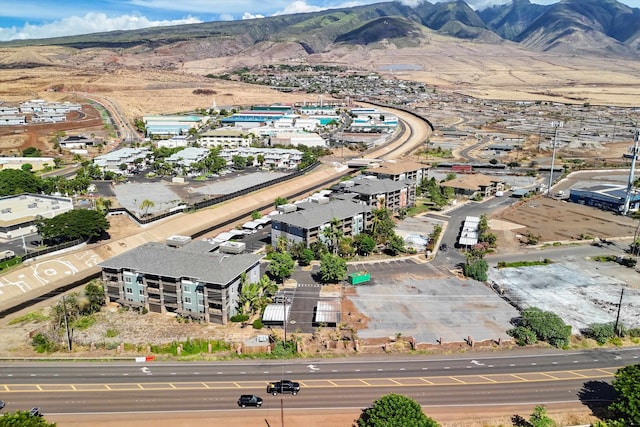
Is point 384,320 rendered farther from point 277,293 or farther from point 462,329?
point 277,293

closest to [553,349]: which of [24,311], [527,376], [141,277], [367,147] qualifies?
[527,376]

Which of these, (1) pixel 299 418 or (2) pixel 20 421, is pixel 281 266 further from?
(2) pixel 20 421

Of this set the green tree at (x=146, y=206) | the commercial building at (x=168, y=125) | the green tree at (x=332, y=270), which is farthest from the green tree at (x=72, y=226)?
the commercial building at (x=168, y=125)

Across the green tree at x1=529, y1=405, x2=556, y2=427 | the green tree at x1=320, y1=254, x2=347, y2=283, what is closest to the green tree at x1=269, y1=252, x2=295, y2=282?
the green tree at x1=320, y1=254, x2=347, y2=283

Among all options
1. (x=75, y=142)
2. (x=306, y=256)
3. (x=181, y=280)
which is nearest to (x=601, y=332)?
(x=306, y=256)

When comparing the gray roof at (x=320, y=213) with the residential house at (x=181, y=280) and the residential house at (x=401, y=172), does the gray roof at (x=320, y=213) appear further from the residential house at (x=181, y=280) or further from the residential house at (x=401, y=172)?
the residential house at (x=401, y=172)
